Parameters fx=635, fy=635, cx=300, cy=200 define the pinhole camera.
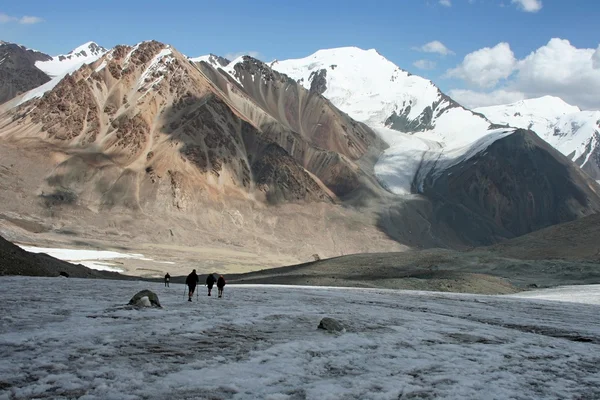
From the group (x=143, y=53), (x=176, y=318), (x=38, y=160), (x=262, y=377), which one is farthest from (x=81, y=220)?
(x=262, y=377)

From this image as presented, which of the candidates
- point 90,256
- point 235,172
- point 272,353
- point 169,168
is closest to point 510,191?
point 235,172

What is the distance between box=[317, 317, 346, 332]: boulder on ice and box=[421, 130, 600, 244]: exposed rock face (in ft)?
390

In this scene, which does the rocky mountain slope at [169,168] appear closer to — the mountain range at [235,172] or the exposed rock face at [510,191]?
the mountain range at [235,172]

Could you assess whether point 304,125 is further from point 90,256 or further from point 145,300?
point 145,300

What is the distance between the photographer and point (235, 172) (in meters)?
111

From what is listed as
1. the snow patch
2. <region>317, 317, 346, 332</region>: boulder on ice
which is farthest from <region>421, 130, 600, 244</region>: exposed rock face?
<region>317, 317, 346, 332</region>: boulder on ice

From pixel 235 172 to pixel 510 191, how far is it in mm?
70330

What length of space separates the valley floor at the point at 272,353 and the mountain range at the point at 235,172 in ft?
218

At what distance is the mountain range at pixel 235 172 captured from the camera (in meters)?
94.8

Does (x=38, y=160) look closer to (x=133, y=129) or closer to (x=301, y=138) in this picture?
(x=133, y=129)

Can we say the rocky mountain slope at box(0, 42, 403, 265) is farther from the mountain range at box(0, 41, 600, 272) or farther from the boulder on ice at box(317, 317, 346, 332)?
the boulder on ice at box(317, 317, 346, 332)

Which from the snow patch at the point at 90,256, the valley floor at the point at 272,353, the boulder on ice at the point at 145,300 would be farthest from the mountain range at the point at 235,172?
the valley floor at the point at 272,353

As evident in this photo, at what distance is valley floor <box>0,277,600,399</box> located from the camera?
30.0ft

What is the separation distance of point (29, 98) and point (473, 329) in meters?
120
